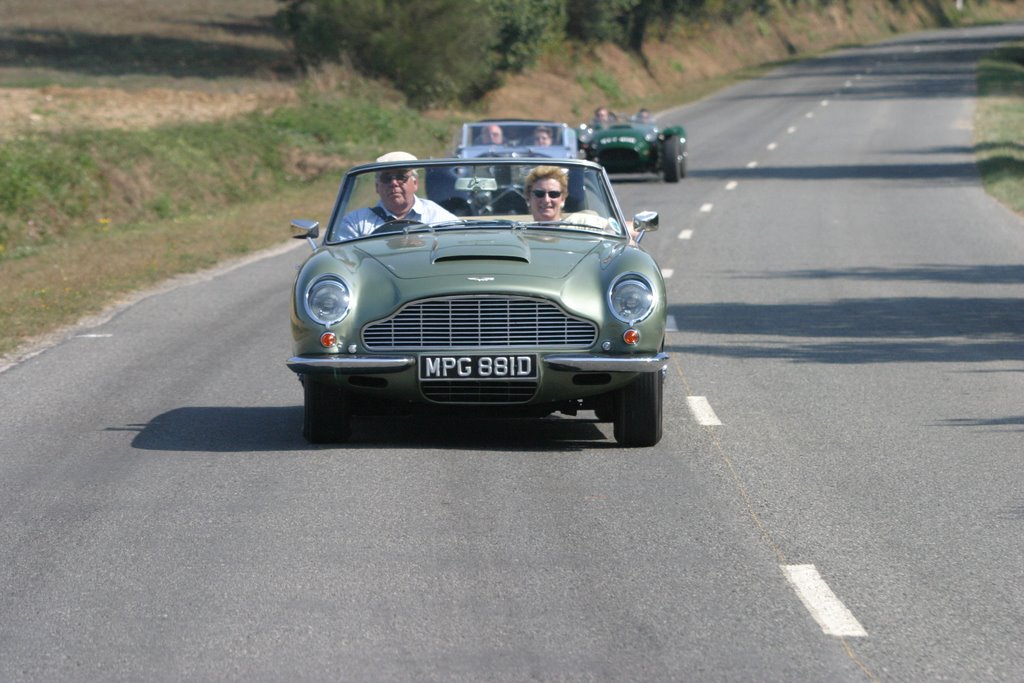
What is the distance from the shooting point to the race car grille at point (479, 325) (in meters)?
7.80

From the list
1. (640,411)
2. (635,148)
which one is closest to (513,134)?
(635,148)

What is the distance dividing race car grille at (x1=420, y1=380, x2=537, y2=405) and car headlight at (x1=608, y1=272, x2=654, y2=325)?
530 millimetres

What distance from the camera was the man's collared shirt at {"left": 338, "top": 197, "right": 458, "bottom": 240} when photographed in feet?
29.7

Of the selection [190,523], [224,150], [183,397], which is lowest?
[224,150]

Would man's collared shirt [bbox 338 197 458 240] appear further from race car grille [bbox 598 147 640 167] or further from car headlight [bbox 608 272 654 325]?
race car grille [bbox 598 147 640 167]

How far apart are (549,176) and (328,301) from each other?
170cm

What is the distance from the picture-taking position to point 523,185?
30.6 feet

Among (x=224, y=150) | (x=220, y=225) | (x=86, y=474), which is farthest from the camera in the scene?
(x=224, y=150)

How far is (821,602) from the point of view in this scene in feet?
18.2

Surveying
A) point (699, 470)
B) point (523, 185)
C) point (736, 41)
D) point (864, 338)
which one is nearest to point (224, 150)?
point (864, 338)

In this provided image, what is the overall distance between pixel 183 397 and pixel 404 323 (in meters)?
2.64

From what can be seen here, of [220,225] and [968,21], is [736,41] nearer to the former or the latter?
[968,21]

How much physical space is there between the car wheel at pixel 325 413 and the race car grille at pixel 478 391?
498 millimetres

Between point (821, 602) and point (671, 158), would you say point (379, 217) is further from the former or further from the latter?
point (671, 158)
